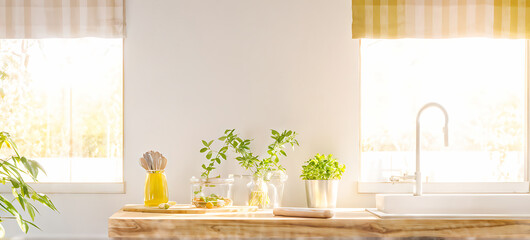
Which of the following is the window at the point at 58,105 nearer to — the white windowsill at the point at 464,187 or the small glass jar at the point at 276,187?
the small glass jar at the point at 276,187

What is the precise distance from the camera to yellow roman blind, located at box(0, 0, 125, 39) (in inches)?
130

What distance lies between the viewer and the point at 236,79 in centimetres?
335

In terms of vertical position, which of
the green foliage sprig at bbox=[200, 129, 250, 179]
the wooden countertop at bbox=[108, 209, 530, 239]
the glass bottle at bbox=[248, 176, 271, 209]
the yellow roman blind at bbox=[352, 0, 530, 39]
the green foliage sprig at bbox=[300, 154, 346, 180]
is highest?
the yellow roman blind at bbox=[352, 0, 530, 39]

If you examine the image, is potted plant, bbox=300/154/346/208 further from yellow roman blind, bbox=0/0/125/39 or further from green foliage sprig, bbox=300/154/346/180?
yellow roman blind, bbox=0/0/125/39

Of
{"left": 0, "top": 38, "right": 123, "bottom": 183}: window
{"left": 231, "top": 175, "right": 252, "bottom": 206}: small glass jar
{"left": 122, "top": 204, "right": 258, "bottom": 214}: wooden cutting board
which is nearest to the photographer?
{"left": 122, "top": 204, "right": 258, "bottom": 214}: wooden cutting board

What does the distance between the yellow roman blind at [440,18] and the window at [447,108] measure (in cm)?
11

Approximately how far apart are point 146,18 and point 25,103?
847mm

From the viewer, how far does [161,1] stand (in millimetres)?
3352

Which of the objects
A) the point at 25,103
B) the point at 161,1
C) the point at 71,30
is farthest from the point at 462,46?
the point at 25,103

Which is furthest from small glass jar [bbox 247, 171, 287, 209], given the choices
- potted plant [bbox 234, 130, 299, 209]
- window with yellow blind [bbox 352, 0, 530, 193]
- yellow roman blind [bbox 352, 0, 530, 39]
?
yellow roman blind [bbox 352, 0, 530, 39]

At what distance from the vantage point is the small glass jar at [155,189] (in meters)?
3.07

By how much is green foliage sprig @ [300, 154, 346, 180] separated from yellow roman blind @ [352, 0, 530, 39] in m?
0.72

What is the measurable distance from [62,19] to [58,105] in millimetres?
487

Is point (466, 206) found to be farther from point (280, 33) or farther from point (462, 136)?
point (280, 33)
